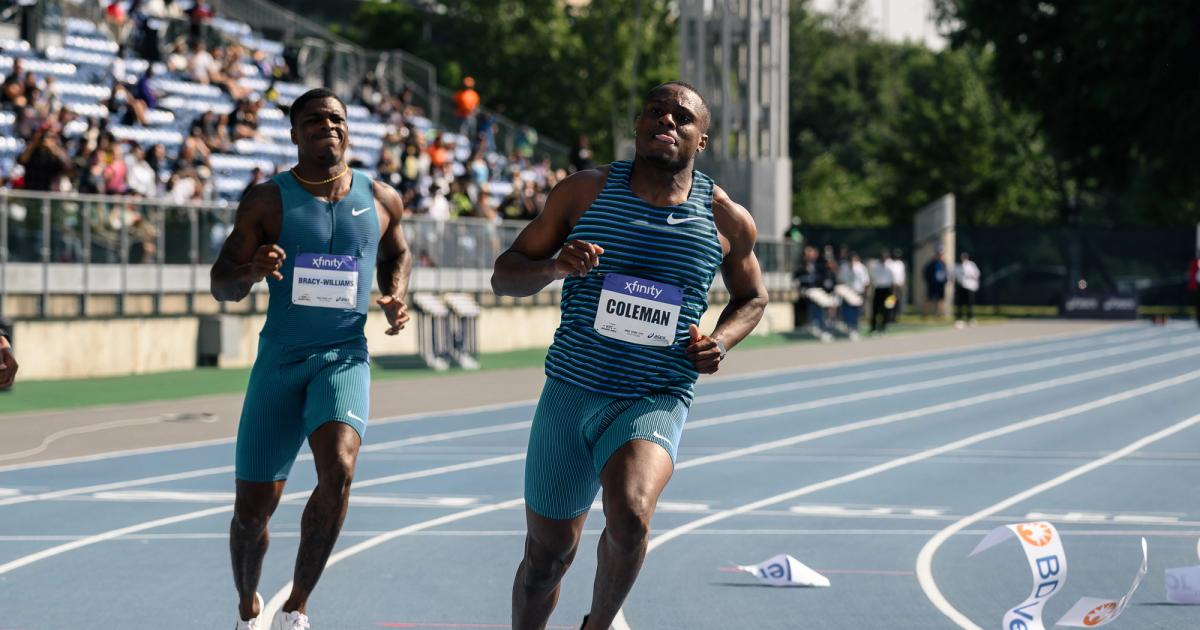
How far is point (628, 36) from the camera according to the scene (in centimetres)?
8162

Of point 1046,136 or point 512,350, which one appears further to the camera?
point 1046,136

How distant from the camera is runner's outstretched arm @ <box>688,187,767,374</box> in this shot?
607 cm

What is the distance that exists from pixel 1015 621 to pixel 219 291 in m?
3.36

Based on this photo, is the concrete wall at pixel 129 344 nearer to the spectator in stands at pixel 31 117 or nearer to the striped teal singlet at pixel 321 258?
the spectator in stands at pixel 31 117

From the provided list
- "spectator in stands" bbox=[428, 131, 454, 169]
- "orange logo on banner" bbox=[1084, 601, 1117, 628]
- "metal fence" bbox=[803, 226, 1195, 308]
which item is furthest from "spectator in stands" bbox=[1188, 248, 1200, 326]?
"orange logo on banner" bbox=[1084, 601, 1117, 628]

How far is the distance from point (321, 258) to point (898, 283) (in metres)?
36.5

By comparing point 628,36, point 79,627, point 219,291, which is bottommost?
point 79,627

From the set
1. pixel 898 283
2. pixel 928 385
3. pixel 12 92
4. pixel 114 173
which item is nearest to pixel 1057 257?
pixel 898 283

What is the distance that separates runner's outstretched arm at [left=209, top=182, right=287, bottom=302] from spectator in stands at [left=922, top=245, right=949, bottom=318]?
1642 inches

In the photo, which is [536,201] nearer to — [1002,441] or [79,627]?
[1002,441]

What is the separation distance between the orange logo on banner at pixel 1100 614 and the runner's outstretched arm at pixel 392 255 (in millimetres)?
3010

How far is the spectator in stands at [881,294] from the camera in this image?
41.5m

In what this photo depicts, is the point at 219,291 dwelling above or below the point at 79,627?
above

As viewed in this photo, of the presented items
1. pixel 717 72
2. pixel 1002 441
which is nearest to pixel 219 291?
pixel 1002 441
